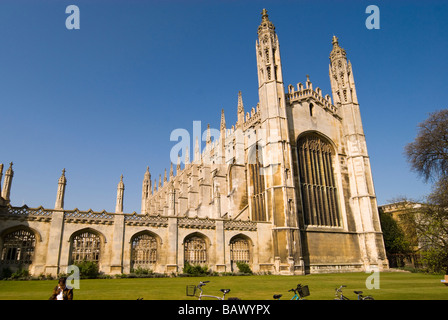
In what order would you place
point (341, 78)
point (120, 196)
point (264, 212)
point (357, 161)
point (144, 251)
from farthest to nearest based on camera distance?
point (341, 78), point (357, 161), point (264, 212), point (144, 251), point (120, 196)

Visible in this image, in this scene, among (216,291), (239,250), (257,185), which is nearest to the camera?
(216,291)

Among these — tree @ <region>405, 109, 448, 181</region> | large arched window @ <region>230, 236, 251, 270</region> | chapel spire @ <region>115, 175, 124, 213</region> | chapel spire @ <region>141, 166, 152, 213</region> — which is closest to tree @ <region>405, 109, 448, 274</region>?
tree @ <region>405, 109, 448, 181</region>

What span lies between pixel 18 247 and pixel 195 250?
38.4ft

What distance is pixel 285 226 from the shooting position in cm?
2653

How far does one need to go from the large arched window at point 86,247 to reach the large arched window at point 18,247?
2396mm

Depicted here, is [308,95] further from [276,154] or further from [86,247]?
[86,247]

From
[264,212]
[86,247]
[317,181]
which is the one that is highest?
[317,181]

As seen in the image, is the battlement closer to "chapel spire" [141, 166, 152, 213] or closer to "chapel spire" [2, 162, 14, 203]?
"chapel spire" [2, 162, 14, 203]

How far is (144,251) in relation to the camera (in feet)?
75.3

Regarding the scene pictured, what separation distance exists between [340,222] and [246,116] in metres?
15.9

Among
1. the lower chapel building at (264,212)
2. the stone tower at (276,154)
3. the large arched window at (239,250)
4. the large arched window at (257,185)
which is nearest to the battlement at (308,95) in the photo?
the lower chapel building at (264,212)

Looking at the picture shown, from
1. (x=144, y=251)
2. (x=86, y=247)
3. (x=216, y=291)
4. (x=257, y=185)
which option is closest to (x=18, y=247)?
(x=86, y=247)

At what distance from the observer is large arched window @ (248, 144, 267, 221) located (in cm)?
3141
